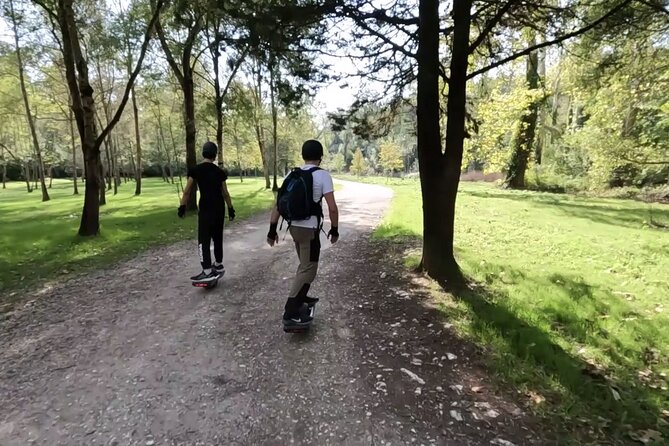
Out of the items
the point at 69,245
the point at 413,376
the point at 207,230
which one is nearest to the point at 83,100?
the point at 69,245

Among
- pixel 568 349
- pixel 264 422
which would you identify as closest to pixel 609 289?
pixel 568 349

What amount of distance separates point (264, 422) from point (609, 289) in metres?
6.05

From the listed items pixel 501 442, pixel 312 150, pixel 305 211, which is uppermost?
pixel 312 150

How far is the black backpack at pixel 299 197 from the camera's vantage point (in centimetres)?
414

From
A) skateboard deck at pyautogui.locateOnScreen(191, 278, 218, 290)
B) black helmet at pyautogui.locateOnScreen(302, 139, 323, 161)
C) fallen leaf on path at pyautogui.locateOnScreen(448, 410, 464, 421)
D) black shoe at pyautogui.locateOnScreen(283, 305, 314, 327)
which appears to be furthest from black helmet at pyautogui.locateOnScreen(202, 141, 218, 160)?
fallen leaf on path at pyautogui.locateOnScreen(448, 410, 464, 421)

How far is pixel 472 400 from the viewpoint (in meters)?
3.30

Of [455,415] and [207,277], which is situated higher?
[207,277]

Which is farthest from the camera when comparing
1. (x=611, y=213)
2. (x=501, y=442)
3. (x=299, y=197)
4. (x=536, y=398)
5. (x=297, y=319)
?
(x=611, y=213)

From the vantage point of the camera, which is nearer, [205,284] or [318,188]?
[318,188]

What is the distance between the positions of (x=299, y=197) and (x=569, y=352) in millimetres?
3398

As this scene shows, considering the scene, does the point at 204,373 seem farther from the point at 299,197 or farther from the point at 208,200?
the point at 208,200

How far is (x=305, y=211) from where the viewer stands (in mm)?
4156

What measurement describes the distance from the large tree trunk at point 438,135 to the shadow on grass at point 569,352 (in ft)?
1.95

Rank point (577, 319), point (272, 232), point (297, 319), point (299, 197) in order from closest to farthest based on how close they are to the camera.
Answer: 1. point (299, 197)
2. point (297, 319)
3. point (272, 232)
4. point (577, 319)
